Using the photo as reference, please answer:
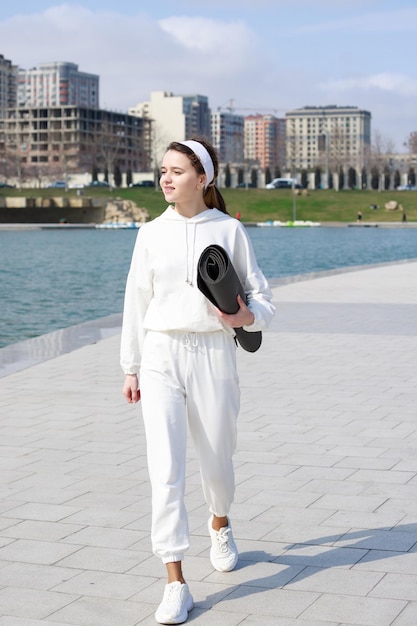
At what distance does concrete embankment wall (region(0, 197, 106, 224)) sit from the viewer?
97625 millimetres

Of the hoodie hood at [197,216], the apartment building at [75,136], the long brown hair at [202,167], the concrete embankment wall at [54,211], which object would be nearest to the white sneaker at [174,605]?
the hoodie hood at [197,216]

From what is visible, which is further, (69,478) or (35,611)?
(69,478)

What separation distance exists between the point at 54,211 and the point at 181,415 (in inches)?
3746

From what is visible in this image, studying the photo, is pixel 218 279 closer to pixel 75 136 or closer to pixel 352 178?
pixel 352 178

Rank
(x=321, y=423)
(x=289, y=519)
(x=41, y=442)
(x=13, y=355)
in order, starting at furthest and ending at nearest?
(x=13, y=355)
(x=321, y=423)
(x=41, y=442)
(x=289, y=519)

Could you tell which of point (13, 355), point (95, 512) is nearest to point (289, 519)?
point (95, 512)

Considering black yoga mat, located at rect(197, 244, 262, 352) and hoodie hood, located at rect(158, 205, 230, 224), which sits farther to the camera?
hoodie hood, located at rect(158, 205, 230, 224)

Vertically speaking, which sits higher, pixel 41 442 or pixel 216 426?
pixel 216 426

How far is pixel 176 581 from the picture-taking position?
4012 mm

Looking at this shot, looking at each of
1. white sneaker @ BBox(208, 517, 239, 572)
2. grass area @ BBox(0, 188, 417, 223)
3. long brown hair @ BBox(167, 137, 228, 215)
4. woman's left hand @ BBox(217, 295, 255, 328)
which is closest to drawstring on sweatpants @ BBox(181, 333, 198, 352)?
woman's left hand @ BBox(217, 295, 255, 328)

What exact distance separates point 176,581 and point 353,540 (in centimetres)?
123

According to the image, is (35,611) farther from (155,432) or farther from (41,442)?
(41,442)

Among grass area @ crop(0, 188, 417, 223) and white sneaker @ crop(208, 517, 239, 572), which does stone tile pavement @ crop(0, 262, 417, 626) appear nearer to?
white sneaker @ crop(208, 517, 239, 572)

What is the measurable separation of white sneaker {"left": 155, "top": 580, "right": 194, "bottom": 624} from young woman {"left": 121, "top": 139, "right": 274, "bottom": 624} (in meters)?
0.02
